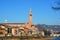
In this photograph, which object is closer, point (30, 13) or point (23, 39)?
point (23, 39)

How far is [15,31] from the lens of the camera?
101 metres

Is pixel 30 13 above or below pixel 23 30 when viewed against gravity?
above

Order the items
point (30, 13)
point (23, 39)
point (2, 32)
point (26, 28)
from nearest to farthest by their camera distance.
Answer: point (23, 39)
point (2, 32)
point (26, 28)
point (30, 13)

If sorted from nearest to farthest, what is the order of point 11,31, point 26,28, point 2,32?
point 2,32 → point 11,31 → point 26,28

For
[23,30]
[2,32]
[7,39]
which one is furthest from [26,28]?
[7,39]

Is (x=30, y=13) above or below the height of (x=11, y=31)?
above

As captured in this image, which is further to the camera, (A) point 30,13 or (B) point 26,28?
(A) point 30,13

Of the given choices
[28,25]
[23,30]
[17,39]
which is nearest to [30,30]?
[28,25]

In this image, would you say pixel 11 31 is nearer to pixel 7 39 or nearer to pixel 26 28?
pixel 26 28

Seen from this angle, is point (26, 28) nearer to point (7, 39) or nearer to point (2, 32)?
point (2, 32)

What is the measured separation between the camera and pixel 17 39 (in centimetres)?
6894

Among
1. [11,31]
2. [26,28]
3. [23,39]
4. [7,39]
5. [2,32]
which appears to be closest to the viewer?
[7,39]

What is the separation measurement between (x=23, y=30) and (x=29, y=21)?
12011 mm

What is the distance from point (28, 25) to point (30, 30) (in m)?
2.98
